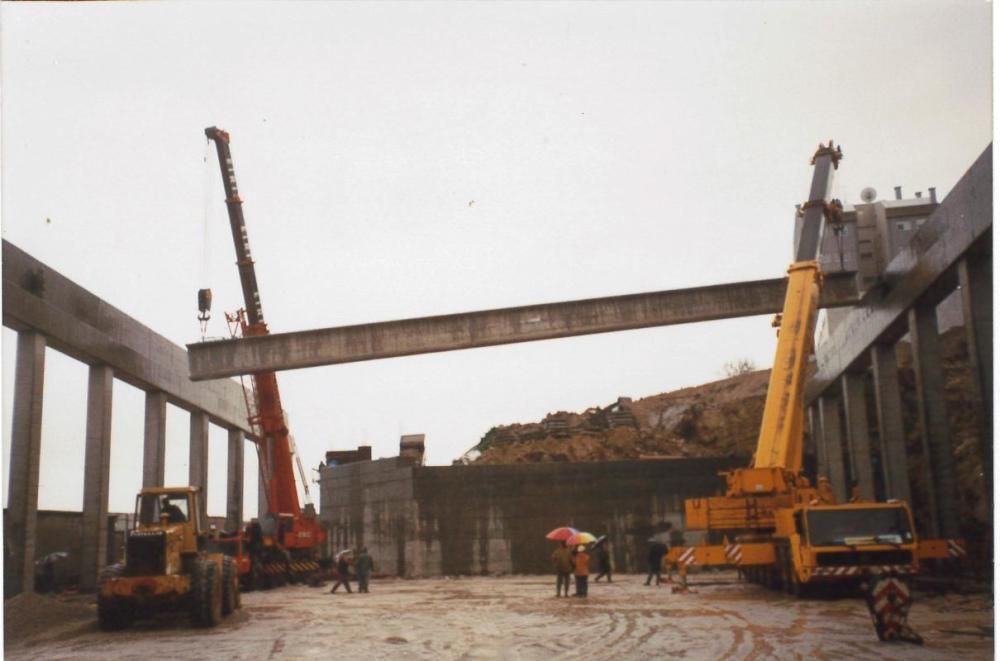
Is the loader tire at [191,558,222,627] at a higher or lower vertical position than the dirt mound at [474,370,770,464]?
lower

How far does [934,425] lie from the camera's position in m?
20.9

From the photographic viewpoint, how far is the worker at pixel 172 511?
1630 centimetres

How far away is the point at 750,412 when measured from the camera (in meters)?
45.4

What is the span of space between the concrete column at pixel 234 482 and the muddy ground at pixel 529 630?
1680 cm

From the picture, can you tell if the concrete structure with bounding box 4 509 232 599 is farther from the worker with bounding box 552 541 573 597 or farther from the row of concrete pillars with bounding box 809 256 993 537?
the row of concrete pillars with bounding box 809 256 993 537

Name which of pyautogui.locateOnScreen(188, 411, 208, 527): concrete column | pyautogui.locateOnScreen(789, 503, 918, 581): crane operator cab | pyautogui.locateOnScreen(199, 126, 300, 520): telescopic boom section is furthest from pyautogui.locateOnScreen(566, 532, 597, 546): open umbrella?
pyautogui.locateOnScreen(188, 411, 208, 527): concrete column

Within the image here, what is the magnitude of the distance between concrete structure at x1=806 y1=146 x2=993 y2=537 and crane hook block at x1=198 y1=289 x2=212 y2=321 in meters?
17.6

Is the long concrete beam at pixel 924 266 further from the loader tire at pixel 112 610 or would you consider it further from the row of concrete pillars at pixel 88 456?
the loader tire at pixel 112 610

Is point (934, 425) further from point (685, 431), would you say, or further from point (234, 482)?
point (234, 482)

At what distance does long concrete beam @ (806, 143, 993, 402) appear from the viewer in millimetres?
16828

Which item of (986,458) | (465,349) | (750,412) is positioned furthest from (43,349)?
(750,412)

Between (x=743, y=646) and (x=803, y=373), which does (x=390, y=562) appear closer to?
(x=803, y=373)

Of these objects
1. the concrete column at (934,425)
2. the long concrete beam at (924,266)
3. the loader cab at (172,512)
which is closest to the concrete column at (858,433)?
the long concrete beam at (924,266)

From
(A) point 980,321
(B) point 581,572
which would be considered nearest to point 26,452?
(B) point 581,572
